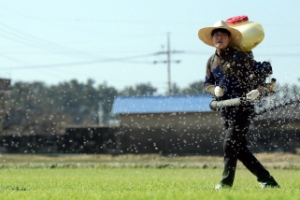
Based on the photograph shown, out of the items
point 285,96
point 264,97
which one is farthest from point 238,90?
point 285,96

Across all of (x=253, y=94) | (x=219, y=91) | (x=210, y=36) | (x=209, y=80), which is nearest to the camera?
(x=253, y=94)

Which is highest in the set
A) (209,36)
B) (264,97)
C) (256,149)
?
(209,36)

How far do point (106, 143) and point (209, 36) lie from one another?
27.7 m

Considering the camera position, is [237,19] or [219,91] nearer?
[219,91]

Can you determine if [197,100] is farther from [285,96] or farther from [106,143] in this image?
[285,96]

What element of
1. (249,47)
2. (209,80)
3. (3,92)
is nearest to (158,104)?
(3,92)

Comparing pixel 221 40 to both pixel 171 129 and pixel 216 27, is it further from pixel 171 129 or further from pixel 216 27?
pixel 171 129

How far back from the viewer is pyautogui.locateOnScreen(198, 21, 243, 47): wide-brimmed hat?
32.3 ft

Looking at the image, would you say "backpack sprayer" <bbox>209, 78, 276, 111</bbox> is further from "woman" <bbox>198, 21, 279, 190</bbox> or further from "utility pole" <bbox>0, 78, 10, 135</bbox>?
"utility pole" <bbox>0, 78, 10, 135</bbox>

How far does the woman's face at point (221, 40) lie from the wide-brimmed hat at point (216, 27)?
0.08 meters

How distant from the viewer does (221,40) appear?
9891 mm

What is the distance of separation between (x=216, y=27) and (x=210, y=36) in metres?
0.29

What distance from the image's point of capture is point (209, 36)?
10203 mm

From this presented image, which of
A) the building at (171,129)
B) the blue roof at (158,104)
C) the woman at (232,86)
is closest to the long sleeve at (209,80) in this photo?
the woman at (232,86)
